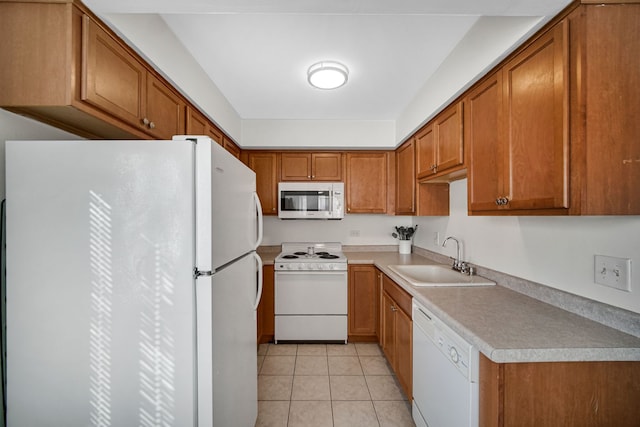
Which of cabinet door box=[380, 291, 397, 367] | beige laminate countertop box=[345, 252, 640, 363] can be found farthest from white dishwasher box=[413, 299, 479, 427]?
cabinet door box=[380, 291, 397, 367]

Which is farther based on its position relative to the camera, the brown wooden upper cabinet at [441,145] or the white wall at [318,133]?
the white wall at [318,133]

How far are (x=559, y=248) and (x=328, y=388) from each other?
1879 millimetres

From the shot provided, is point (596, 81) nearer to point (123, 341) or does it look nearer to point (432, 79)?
point (432, 79)

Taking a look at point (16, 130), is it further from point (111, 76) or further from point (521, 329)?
point (521, 329)

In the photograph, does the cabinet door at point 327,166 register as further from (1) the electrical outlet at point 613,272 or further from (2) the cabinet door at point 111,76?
(1) the electrical outlet at point 613,272

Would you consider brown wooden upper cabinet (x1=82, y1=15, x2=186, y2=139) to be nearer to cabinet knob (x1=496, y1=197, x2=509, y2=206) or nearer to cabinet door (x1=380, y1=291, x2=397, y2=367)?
cabinet knob (x1=496, y1=197, x2=509, y2=206)

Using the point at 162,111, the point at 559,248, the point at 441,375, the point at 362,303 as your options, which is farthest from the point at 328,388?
the point at 162,111

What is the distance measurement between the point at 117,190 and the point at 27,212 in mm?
330

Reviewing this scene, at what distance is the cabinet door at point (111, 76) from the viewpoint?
1029 millimetres

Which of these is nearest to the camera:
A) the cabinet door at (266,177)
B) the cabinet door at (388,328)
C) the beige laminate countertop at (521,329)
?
the beige laminate countertop at (521,329)

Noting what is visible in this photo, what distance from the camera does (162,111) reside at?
1.55m

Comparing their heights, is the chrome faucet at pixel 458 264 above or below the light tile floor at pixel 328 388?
above

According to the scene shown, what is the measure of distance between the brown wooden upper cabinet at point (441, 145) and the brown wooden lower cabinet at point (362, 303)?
119cm

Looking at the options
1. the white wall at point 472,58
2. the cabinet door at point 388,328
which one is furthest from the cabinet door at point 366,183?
the cabinet door at point 388,328
